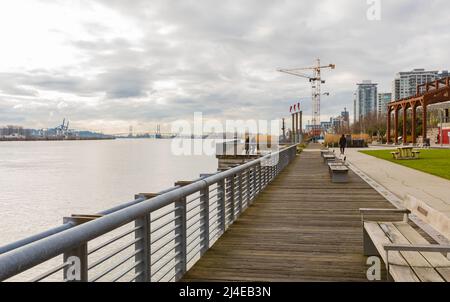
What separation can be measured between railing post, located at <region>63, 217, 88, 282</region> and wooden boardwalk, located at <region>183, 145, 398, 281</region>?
205 centimetres

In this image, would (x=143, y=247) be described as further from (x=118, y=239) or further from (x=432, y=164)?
(x=432, y=164)

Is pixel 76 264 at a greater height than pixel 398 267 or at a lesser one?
greater

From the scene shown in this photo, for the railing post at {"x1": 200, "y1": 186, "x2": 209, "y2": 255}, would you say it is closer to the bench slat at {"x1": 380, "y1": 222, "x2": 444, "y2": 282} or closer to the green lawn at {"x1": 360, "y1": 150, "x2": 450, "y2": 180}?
the bench slat at {"x1": 380, "y1": 222, "x2": 444, "y2": 282}

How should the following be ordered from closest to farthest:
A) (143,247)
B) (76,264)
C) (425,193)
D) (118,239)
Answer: (76,264) → (143,247) → (118,239) → (425,193)

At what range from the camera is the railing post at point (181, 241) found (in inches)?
189

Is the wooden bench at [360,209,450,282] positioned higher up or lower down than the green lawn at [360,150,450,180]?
higher up

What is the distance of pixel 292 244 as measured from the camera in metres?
6.24

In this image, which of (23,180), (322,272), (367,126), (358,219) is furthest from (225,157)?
(367,126)

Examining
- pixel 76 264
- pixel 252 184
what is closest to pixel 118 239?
pixel 76 264

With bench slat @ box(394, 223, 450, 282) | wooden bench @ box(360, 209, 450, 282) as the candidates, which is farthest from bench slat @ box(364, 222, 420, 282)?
bench slat @ box(394, 223, 450, 282)

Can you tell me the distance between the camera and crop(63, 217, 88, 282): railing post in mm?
2725

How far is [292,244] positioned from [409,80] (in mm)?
183634
